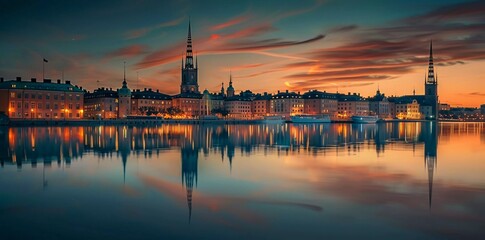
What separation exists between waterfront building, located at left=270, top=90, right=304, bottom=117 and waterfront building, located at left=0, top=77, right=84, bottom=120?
85.1 m

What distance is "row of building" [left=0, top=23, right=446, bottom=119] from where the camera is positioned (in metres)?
100

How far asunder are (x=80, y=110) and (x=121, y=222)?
10858cm

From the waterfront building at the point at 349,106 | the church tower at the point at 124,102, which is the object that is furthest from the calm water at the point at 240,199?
the waterfront building at the point at 349,106

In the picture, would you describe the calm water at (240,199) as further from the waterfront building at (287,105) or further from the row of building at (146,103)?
the waterfront building at (287,105)

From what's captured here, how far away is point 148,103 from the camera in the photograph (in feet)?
485

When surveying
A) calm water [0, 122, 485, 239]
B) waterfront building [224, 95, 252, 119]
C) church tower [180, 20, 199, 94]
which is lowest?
calm water [0, 122, 485, 239]

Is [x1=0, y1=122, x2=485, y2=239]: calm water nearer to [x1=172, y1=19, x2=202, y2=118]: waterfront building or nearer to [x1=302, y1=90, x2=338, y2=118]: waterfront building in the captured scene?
[x1=172, y1=19, x2=202, y2=118]: waterfront building

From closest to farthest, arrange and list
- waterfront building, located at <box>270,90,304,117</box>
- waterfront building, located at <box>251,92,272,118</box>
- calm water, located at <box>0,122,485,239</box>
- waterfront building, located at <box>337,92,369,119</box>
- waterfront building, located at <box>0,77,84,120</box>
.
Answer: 1. calm water, located at <box>0,122,485,239</box>
2. waterfront building, located at <box>0,77,84,120</box>
3. waterfront building, located at <box>270,90,304,117</box>
4. waterfront building, located at <box>251,92,272,118</box>
5. waterfront building, located at <box>337,92,369,119</box>

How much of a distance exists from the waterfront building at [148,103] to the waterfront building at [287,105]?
147ft

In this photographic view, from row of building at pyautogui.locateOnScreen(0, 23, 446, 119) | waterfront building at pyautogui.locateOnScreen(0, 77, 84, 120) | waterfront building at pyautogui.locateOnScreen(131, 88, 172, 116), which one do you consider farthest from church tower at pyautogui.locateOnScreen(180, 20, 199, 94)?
waterfront building at pyautogui.locateOnScreen(0, 77, 84, 120)

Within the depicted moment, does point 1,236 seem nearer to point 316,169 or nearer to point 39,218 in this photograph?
point 39,218

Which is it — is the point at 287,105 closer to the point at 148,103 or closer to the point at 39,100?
the point at 148,103

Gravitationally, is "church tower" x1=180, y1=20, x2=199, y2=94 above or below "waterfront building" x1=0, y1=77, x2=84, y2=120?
above

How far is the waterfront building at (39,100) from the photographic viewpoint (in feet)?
318
